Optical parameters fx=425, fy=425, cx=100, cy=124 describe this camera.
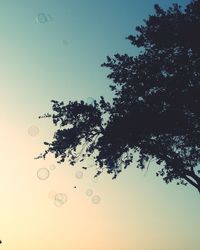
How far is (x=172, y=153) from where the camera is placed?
20703 mm

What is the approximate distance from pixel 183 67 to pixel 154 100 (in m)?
2.28

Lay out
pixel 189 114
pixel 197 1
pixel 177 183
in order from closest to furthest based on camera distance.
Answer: pixel 189 114, pixel 197 1, pixel 177 183

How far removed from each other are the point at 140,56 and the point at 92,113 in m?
4.24

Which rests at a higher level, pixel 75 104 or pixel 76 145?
pixel 75 104

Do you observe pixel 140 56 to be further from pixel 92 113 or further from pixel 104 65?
pixel 92 113

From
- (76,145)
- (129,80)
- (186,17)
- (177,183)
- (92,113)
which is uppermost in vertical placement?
(186,17)

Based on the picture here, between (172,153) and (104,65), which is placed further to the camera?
(104,65)

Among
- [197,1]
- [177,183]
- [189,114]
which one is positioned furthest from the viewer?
[177,183]

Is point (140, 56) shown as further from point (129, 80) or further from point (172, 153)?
point (172, 153)

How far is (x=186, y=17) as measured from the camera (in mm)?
21859

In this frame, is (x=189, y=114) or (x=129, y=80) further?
(x=129, y=80)

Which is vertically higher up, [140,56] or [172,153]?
[140,56]

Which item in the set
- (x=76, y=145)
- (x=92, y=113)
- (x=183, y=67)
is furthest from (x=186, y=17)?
(x=76, y=145)

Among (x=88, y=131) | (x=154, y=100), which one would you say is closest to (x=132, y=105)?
(x=154, y=100)
